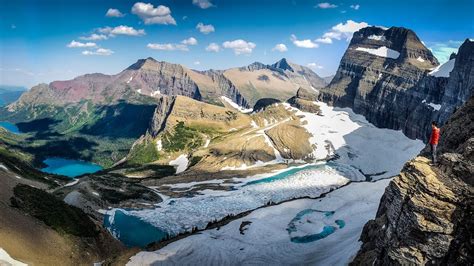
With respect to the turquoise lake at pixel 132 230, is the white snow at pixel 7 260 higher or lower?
higher

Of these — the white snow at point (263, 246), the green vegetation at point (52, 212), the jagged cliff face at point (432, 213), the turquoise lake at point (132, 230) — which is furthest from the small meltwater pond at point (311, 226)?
the turquoise lake at point (132, 230)

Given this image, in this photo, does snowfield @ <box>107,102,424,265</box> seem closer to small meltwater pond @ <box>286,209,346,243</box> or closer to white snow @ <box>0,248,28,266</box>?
small meltwater pond @ <box>286,209,346,243</box>

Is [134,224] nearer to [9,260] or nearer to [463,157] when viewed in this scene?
[9,260]

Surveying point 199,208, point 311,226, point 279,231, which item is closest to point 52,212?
point 279,231

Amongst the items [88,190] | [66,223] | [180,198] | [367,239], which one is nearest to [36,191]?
[66,223]

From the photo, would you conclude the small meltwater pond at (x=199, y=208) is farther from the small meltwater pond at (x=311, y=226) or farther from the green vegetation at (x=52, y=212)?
the green vegetation at (x=52, y=212)

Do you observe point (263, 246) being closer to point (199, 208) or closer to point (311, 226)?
point (311, 226)

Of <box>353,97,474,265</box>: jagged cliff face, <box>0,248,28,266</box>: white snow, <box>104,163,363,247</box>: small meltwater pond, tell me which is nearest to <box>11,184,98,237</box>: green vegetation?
<box>0,248,28,266</box>: white snow
